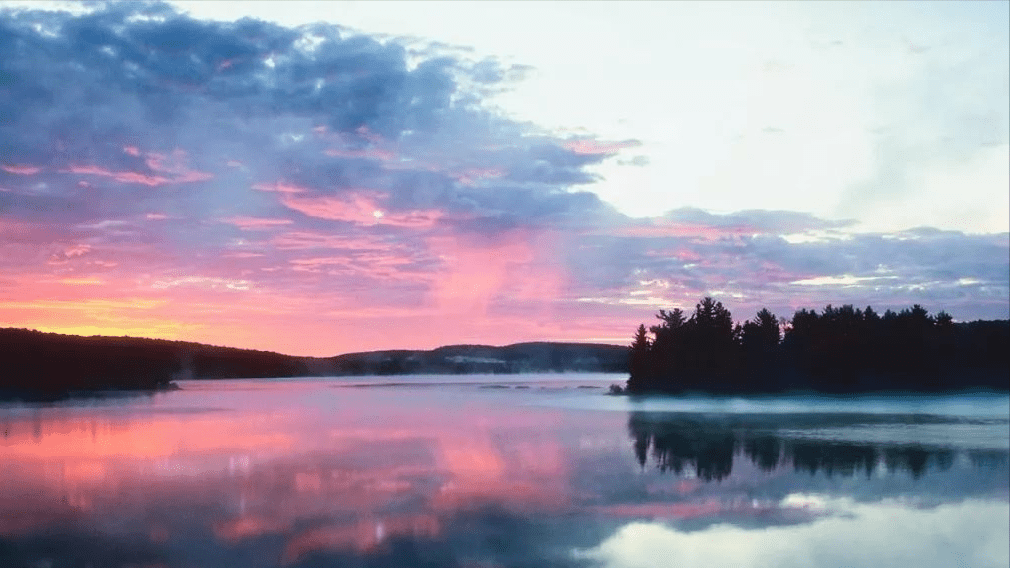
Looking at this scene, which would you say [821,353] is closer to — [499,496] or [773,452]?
[773,452]

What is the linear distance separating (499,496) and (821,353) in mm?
60792

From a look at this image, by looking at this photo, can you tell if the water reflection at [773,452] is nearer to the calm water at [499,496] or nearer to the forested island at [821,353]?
the calm water at [499,496]

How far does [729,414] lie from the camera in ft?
187

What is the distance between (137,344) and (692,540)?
4889cm

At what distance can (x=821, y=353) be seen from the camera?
77.5 m

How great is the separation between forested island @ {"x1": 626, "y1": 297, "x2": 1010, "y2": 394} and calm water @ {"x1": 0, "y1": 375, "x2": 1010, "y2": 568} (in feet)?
110

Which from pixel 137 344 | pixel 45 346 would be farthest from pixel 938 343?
pixel 45 346

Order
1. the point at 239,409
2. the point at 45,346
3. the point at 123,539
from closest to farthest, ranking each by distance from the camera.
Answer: the point at 123,539, the point at 45,346, the point at 239,409

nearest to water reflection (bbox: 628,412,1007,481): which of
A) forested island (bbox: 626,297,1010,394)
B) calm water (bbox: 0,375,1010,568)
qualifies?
calm water (bbox: 0,375,1010,568)

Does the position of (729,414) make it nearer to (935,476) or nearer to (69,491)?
(935,476)

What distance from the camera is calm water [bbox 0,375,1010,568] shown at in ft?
53.3

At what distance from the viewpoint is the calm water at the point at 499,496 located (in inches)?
640

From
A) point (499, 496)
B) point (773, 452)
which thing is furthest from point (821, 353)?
point (499, 496)

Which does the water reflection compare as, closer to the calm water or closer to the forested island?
the calm water
